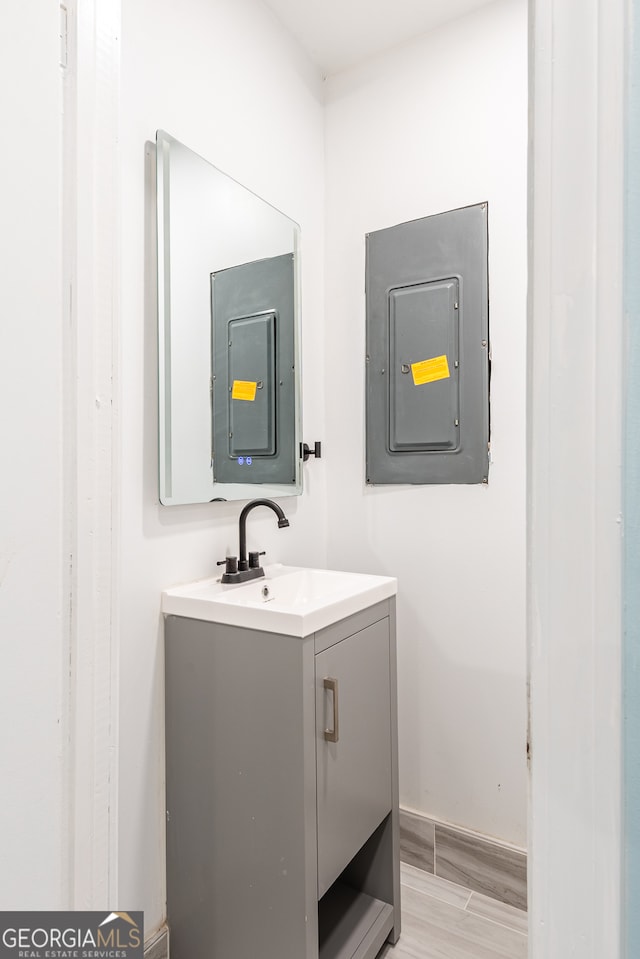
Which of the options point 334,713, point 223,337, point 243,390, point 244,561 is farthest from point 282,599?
point 223,337

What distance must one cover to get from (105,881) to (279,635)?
508 millimetres

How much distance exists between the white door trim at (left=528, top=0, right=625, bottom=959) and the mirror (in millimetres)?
1050

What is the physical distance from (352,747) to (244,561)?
544 mm

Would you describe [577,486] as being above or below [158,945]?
above

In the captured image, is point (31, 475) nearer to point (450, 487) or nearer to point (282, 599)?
point (282, 599)

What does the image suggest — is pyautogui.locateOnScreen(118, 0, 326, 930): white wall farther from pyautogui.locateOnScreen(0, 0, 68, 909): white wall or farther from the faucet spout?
pyautogui.locateOnScreen(0, 0, 68, 909): white wall

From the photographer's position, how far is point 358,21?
5.86 feet

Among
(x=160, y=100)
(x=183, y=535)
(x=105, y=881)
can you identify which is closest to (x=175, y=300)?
(x=160, y=100)

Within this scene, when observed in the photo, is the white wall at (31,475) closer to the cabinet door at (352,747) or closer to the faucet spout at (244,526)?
the cabinet door at (352,747)

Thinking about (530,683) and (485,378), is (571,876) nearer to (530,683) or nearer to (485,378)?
(530,683)

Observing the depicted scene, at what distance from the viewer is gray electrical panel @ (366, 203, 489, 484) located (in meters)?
1.72

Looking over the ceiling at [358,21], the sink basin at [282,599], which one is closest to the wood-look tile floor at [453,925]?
the sink basin at [282,599]

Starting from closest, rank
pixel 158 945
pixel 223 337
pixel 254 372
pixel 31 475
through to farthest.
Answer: pixel 31 475 < pixel 158 945 < pixel 223 337 < pixel 254 372

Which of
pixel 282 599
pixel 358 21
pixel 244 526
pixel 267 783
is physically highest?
pixel 358 21
